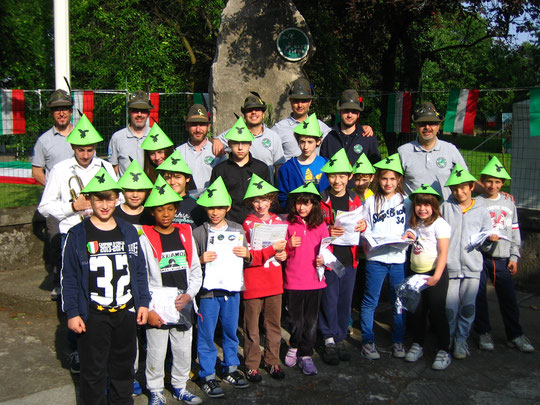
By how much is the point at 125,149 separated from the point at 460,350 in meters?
3.77

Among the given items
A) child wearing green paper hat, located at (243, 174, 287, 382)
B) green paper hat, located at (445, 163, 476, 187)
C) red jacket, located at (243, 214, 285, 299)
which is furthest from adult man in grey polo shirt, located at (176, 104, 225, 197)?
green paper hat, located at (445, 163, 476, 187)

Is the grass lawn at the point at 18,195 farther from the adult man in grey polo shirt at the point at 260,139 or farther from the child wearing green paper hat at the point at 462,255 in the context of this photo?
the child wearing green paper hat at the point at 462,255

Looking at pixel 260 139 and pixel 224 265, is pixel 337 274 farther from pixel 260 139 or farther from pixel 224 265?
pixel 260 139

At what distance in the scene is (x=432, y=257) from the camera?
16.4 ft

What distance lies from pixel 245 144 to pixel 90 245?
5.81ft

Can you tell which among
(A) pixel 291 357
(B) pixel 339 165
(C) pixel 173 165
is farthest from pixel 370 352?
(C) pixel 173 165

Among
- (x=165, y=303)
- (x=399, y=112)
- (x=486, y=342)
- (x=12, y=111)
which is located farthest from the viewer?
(x=399, y=112)

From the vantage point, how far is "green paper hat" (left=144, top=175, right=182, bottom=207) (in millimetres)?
4246

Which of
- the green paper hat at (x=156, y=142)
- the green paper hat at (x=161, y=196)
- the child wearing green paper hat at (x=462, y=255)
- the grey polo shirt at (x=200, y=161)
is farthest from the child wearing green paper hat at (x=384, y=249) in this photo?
the green paper hat at (x=156, y=142)

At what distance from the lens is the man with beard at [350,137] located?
5797 millimetres

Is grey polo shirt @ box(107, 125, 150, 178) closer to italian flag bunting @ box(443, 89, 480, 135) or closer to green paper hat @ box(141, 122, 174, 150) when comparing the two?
green paper hat @ box(141, 122, 174, 150)

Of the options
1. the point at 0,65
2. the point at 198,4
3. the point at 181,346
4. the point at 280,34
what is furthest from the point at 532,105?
the point at 0,65

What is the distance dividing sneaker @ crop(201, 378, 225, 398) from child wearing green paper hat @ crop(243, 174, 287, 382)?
319 mm

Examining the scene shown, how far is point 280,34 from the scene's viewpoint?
8.12 metres
